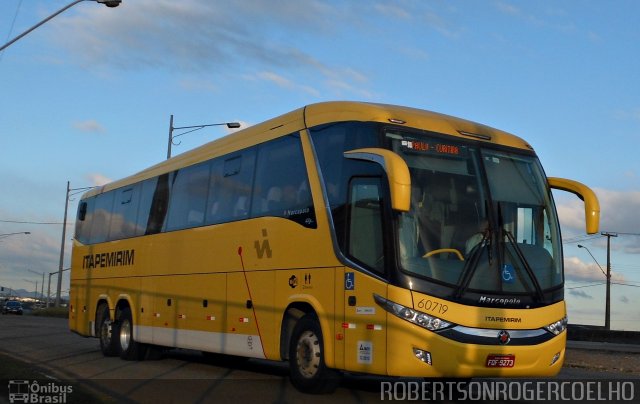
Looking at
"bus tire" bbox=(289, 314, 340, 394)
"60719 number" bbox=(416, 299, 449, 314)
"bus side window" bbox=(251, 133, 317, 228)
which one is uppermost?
"bus side window" bbox=(251, 133, 317, 228)

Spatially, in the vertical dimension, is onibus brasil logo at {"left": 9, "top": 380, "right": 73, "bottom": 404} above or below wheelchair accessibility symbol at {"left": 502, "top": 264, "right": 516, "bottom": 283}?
below

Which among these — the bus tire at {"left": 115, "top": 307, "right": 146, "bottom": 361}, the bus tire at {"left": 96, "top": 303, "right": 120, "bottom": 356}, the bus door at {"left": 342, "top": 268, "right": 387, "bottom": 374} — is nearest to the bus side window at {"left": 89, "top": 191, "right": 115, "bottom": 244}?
the bus tire at {"left": 96, "top": 303, "right": 120, "bottom": 356}

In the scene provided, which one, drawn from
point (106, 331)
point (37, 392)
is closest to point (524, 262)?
point (37, 392)

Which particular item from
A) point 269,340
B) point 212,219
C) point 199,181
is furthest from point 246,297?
point 199,181

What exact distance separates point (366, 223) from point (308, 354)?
2.19 metres

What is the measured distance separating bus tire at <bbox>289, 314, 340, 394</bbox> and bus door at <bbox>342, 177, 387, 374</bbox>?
692 millimetres

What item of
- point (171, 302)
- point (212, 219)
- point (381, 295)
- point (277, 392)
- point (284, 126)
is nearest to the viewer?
point (381, 295)

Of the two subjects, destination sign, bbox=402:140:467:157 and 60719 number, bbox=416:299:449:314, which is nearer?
60719 number, bbox=416:299:449:314

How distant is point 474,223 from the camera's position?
35.7ft

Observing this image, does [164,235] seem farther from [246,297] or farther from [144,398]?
[144,398]

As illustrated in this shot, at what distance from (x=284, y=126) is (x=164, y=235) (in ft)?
16.8

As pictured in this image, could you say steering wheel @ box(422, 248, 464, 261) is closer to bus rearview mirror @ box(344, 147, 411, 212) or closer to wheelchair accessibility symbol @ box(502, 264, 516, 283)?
wheelchair accessibility symbol @ box(502, 264, 516, 283)

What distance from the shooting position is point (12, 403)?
1067 cm

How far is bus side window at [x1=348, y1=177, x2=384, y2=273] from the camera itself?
10773 mm
